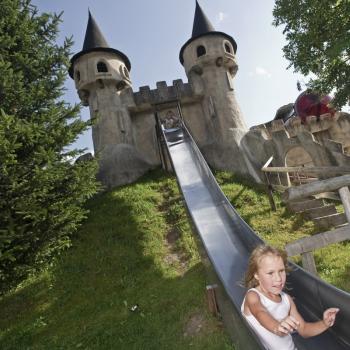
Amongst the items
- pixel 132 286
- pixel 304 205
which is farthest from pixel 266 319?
pixel 304 205

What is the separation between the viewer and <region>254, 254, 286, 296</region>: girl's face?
3016 millimetres

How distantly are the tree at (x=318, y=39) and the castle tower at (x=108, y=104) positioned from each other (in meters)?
9.73

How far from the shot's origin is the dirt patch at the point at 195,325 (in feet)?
19.0

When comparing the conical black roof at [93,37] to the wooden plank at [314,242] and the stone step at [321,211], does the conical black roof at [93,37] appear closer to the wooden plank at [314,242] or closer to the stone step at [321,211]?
the stone step at [321,211]

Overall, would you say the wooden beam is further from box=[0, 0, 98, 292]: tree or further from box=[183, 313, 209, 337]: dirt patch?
box=[0, 0, 98, 292]: tree

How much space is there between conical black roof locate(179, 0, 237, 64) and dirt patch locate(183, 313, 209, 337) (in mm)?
18590

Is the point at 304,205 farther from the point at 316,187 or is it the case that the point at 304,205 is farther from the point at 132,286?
the point at 132,286

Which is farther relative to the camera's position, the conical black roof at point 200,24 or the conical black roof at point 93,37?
the conical black roof at point 200,24

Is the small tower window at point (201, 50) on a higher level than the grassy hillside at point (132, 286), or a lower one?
higher

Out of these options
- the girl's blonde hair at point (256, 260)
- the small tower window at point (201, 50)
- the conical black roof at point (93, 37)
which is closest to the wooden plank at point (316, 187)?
the girl's blonde hair at point (256, 260)

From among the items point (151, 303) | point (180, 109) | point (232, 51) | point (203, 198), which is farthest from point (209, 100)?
point (151, 303)

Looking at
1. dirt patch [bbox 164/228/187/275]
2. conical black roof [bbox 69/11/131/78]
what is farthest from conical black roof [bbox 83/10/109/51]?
dirt patch [bbox 164/228/187/275]


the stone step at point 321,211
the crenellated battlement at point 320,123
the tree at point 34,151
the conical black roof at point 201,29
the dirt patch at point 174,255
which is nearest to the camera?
the tree at point 34,151

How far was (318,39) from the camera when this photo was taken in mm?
11133
